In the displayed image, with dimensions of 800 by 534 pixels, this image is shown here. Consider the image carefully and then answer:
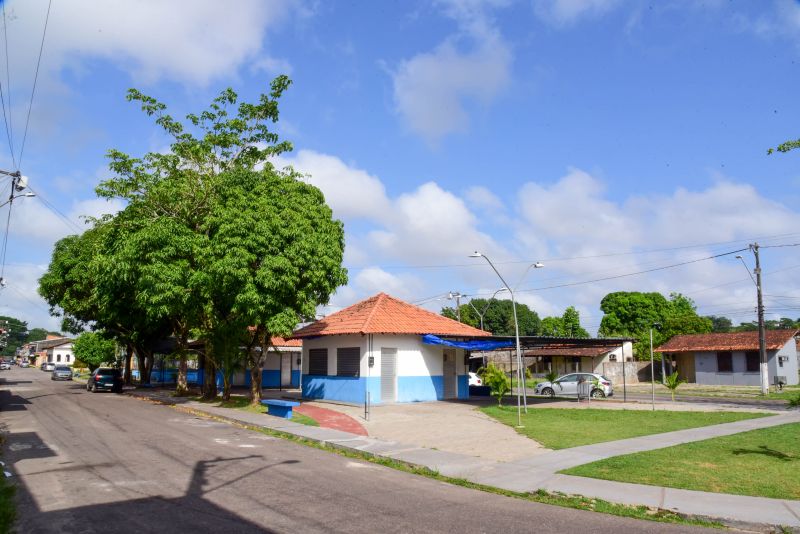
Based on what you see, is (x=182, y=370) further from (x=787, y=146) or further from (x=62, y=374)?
(x=62, y=374)

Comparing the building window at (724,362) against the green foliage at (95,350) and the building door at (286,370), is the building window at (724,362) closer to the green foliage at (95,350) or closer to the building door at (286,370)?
the building door at (286,370)

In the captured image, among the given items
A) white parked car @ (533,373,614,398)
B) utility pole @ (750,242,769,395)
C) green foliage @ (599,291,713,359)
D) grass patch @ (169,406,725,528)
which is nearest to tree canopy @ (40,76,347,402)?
grass patch @ (169,406,725,528)

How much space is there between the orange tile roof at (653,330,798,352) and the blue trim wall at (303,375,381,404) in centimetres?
3535

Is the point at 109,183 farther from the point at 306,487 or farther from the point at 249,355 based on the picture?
the point at 306,487

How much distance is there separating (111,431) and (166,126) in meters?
14.6

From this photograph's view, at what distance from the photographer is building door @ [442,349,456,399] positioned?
29367 mm

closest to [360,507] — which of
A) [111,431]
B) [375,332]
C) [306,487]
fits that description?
[306,487]

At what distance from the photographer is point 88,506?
8133mm

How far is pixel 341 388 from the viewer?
27016mm

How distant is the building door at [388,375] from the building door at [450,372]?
3.89 metres

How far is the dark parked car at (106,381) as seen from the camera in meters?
36.4

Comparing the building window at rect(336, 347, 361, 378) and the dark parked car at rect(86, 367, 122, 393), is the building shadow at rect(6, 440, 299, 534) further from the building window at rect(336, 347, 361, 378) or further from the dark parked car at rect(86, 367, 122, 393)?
the dark parked car at rect(86, 367, 122, 393)

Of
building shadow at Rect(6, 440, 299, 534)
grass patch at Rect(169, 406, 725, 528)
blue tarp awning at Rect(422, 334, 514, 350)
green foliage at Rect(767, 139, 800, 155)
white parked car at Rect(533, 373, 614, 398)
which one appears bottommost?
white parked car at Rect(533, 373, 614, 398)

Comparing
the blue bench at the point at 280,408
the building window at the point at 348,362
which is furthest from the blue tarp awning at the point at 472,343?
the blue bench at the point at 280,408
